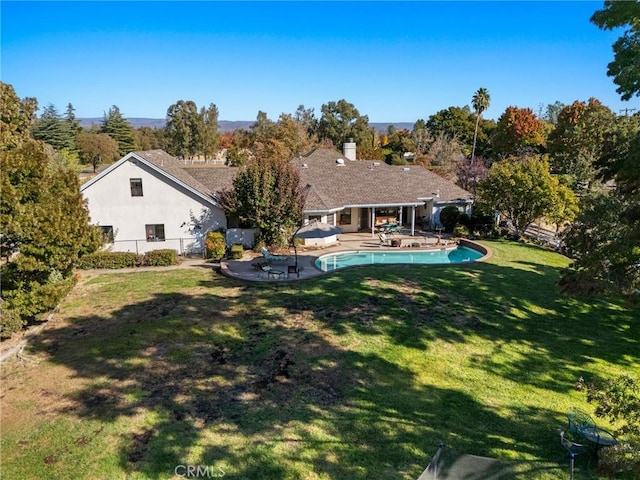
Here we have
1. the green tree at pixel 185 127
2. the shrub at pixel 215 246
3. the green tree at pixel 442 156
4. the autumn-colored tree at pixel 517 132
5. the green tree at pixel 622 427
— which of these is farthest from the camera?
the green tree at pixel 185 127

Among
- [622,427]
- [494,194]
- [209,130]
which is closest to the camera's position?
[622,427]

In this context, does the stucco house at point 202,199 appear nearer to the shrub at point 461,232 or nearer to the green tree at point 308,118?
the shrub at point 461,232

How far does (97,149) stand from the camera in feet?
227

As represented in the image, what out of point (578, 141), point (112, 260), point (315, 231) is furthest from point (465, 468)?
point (578, 141)

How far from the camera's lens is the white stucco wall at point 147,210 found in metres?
26.3

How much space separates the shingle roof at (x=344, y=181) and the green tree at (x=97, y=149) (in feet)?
135

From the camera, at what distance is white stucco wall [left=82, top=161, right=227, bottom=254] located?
26312mm

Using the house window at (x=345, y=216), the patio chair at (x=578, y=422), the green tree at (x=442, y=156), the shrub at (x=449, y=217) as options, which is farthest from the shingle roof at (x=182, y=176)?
the green tree at (x=442, y=156)

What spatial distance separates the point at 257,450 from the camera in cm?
920

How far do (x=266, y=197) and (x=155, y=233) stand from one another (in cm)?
801

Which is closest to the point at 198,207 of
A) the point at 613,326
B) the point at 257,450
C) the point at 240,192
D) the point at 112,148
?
the point at 240,192

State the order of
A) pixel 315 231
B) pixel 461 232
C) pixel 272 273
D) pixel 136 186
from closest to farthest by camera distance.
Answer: pixel 272 273, pixel 315 231, pixel 136 186, pixel 461 232

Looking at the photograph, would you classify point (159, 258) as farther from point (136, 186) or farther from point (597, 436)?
point (597, 436)

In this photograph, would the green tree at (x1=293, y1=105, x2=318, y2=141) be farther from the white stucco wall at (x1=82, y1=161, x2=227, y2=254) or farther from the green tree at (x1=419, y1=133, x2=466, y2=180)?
the white stucco wall at (x1=82, y1=161, x2=227, y2=254)
